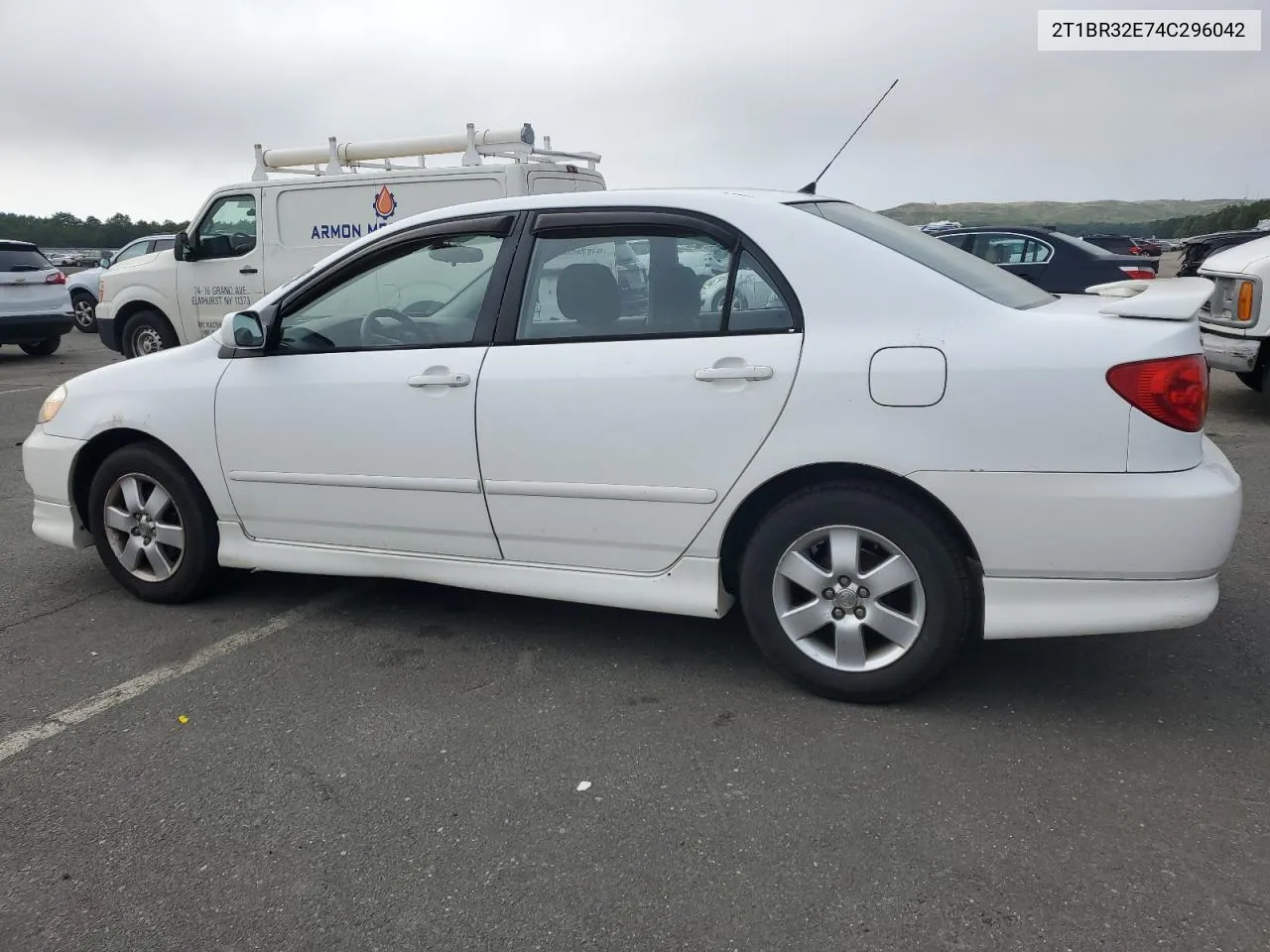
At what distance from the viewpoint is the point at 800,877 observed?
2.49 meters

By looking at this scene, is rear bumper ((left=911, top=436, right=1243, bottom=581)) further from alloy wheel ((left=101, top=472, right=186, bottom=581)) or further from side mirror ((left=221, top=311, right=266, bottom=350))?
alloy wheel ((left=101, top=472, right=186, bottom=581))

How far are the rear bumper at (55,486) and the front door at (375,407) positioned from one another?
2.88 ft

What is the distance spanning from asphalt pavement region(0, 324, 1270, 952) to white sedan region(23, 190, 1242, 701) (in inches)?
12.5

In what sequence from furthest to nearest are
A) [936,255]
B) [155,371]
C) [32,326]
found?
[32,326] < [155,371] < [936,255]

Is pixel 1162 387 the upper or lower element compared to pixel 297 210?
lower

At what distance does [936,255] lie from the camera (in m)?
3.53

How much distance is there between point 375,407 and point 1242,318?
22.8 ft

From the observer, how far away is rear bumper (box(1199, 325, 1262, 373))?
7.89 meters

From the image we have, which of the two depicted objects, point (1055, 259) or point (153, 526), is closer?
point (153, 526)

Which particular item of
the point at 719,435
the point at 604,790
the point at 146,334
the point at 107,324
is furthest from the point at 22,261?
the point at 604,790

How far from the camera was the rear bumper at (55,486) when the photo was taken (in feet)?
14.8

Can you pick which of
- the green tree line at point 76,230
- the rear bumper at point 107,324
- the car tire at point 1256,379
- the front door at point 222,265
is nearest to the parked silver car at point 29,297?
the rear bumper at point 107,324

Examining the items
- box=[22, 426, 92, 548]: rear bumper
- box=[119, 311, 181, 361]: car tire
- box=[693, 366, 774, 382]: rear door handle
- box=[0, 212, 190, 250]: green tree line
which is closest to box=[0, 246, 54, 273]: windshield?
box=[119, 311, 181, 361]: car tire

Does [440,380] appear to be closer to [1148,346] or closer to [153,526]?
[153,526]
